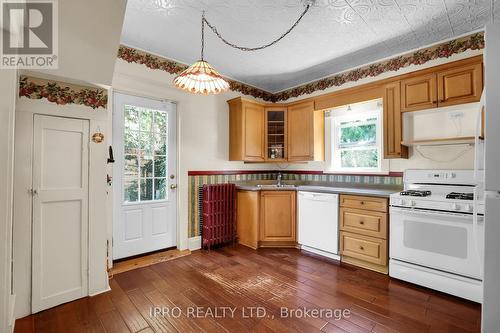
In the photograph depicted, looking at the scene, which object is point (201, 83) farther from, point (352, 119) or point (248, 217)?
point (352, 119)

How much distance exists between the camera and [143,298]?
6.96 ft

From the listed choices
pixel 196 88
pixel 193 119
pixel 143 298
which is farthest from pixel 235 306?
pixel 193 119

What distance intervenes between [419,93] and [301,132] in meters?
1.55

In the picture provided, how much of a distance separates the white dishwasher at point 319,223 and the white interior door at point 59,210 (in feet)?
8.16

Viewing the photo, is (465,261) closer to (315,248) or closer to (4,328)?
(315,248)

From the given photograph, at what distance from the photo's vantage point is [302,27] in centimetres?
245

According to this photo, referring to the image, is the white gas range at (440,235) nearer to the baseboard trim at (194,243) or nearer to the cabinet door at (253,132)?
the cabinet door at (253,132)

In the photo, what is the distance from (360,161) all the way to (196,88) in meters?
2.47

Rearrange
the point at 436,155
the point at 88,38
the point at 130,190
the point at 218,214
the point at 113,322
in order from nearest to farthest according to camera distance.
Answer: the point at 88,38, the point at 113,322, the point at 436,155, the point at 130,190, the point at 218,214

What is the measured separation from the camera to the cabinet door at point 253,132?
12.2ft

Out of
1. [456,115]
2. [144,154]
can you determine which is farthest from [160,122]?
[456,115]

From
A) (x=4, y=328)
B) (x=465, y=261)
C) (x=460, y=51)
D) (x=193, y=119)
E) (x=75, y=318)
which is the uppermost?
(x=460, y=51)

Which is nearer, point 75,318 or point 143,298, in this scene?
point 75,318

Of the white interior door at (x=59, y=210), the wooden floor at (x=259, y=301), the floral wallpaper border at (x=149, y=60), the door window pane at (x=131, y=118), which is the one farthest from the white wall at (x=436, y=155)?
the white interior door at (x=59, y=210)
